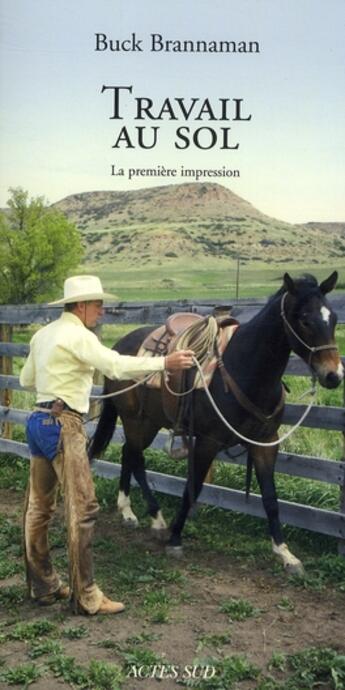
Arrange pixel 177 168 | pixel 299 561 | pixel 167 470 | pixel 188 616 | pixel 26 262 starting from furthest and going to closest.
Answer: pixel 26 262
pixel 167 470
pixel 177 168
pixel 299 561
pixel 188 616

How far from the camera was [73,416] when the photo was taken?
14.6 ft

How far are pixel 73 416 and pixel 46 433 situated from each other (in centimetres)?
18

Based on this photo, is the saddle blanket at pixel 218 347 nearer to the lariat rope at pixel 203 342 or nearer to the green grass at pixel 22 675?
the lariat rope at pixel 203 342

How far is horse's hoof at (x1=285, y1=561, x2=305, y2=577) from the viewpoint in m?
4.89

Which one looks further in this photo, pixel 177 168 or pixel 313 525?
pixel 177 168

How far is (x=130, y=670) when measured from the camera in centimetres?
360

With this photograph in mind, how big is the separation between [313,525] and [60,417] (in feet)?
6.80

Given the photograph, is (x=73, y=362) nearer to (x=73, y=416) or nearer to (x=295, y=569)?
(x=73, y=416)

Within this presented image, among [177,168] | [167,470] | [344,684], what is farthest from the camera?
[167,470]

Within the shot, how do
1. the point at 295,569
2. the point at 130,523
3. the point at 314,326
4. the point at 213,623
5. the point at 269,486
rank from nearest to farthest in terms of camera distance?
the point at 213,623 < the point at 314,326 < the point at 295,569 < the point at 269,486 < the point at 130,523

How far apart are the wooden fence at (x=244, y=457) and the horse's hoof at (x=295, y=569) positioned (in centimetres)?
40

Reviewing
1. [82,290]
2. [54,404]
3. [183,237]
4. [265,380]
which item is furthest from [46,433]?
[183,237]

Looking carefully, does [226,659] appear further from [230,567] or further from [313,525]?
[313,525]

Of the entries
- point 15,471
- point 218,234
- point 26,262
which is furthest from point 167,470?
point 26,262
